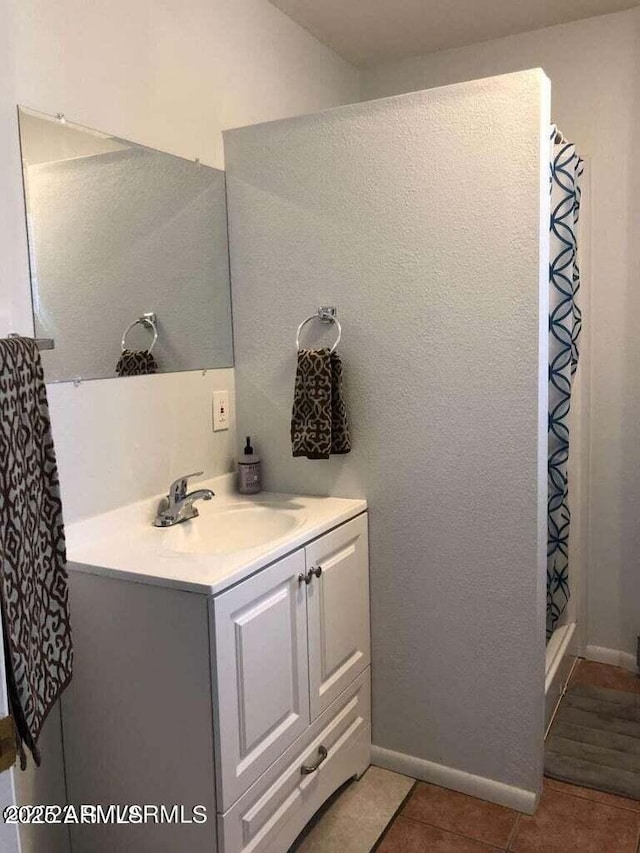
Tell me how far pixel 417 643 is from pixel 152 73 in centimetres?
177

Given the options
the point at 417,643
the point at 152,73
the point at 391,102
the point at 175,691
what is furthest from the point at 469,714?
the point at 152,73

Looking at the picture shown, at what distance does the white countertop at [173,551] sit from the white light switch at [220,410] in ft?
0.59

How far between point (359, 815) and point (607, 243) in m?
2.12

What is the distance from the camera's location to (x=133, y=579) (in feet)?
5.14

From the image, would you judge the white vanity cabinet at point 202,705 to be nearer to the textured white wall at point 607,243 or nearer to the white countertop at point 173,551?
the white countertop at point 173,551

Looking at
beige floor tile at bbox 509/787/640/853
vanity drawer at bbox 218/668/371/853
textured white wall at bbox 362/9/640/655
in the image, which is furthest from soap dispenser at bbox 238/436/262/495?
textured white wall at bbox 362/9/640/655

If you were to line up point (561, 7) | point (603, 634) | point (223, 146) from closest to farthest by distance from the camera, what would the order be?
point (223, 146) → point (561, 7) → point (603, 634)

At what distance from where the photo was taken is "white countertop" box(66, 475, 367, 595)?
1.54 metres

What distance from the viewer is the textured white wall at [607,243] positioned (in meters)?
2.61

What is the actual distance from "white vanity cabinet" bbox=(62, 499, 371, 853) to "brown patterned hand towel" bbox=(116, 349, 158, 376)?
55 centimetres

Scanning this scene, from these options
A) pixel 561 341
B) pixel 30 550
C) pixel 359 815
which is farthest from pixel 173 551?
pixel 561 341

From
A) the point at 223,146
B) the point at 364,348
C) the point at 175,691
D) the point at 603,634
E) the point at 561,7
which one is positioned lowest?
the point at 603,634

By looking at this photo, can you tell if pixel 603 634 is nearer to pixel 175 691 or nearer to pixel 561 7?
pixel 175 691

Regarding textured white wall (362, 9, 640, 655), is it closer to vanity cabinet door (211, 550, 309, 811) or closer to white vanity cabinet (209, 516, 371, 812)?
white vanity cabinet (209, 516, 371, 812)
